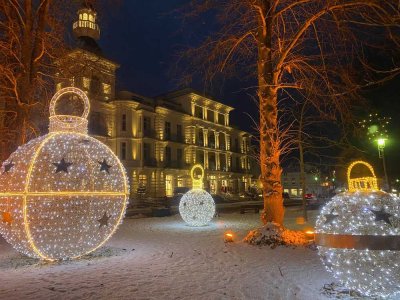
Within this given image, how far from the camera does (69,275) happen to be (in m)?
6.96

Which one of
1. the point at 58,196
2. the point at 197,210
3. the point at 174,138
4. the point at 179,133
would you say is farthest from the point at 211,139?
the point at 58,196

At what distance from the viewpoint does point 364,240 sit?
201 inches

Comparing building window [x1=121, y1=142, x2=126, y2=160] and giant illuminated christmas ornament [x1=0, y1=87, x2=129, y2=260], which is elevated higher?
building window [x1=121, y1=142, x2=126, y2=160]

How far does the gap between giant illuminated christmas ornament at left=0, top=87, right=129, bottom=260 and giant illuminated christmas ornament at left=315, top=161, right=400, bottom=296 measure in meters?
4.73

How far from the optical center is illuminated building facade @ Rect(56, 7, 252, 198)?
1630 inches

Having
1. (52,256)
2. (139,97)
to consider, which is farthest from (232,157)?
(52,256)

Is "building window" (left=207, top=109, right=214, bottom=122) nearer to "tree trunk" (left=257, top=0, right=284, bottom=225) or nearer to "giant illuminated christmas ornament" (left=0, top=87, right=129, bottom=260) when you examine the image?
"tree trunk" (left=257, top=0, right=284, bottom=225)

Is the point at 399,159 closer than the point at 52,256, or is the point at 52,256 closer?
the point at 52,256

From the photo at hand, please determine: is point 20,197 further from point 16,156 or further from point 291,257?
point 291,257

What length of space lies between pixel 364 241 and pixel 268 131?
21.4 feet

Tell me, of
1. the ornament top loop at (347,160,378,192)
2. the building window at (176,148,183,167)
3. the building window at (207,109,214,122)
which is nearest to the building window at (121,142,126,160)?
the building window at (176,148,183,167)

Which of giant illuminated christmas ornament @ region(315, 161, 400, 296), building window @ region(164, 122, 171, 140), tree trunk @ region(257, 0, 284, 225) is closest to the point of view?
giant illuminated christmas ornament @ region(315, 161, 400, 296)

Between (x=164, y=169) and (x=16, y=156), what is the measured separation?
3931 centimetres

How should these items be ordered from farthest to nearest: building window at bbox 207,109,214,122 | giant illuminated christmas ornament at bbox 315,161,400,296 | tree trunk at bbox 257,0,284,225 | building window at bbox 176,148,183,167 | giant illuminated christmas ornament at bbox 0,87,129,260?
1. building window at bbox 207,109,214,122
2. building window at bbox 176,148,183,167
3. tree trunk at bbox 257,0,284,225
4. giant illuminated christmas ornament at bbox 0,87,129,260
5. giant illuminated christmas ornament at bbox 315,161,400,296
